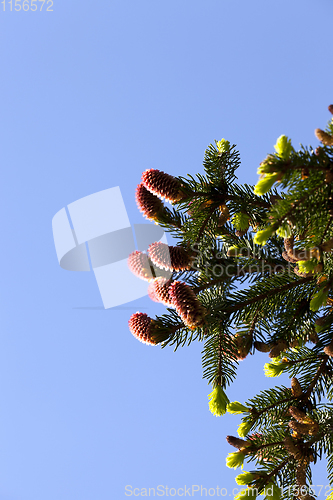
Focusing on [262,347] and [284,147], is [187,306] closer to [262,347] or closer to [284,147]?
[262,347]

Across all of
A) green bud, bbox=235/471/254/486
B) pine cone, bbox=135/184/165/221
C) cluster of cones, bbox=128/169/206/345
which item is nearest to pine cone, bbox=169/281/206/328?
cluster of cones, bbox=128/169/206/345

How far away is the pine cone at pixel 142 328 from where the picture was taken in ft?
2.59

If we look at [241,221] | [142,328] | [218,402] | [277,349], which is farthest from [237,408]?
[241,221]

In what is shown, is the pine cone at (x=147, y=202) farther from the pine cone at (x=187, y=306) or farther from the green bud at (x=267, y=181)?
the green bud at (x=267, y=181)

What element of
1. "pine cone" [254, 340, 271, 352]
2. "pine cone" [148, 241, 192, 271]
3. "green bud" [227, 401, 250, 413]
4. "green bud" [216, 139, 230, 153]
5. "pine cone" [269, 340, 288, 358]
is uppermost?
"green bud" [216, 139, 230, 153]

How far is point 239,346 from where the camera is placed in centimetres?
83

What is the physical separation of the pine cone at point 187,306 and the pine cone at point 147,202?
167 mm

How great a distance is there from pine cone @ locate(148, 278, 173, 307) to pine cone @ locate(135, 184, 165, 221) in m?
0.13

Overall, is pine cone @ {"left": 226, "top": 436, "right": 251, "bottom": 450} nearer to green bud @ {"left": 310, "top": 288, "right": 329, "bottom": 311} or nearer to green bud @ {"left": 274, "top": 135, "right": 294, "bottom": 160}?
green bud @ {"left": 310, "top": 288, "right": 329, "bottom": 311}

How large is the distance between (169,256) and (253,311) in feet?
0.73

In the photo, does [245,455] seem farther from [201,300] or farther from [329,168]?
[329,168]

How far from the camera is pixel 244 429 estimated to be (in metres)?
0.78

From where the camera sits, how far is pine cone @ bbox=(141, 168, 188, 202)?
2.44 feet

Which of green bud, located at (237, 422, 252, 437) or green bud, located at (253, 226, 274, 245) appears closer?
green bud, located at (253, 226, 274, 245)
